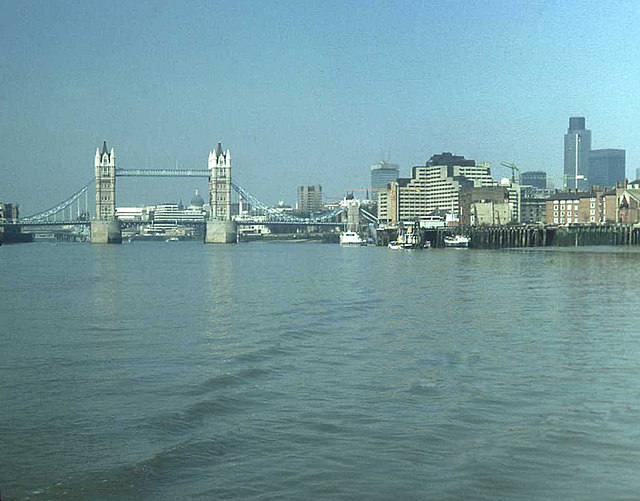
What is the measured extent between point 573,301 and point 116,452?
966 inches

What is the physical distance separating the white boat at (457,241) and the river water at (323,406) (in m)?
119

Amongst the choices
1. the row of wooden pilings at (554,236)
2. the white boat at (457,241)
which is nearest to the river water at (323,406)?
the row of wooden pilings at (554,236)

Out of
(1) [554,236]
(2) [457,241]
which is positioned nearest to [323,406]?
(2) [457,241]

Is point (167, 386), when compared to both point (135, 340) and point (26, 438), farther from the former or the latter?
point (135, 340)

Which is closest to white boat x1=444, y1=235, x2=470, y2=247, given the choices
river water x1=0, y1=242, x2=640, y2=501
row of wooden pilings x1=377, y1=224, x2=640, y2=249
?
row of wooden pilings x1=377, y1=224, x2=640, y2=249

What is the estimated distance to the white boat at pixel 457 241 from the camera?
479 feet

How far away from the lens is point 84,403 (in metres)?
13.7

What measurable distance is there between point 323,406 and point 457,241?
446 feet

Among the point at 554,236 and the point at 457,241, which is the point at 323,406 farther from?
the point at 554,236

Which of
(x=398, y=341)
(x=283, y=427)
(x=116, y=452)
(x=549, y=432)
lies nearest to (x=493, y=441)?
(x=549, y=432)

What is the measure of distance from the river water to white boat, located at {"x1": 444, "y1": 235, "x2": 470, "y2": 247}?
11947 centimetres

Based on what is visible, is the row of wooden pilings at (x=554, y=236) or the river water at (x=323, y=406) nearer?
the river water at (x=323, y=406)

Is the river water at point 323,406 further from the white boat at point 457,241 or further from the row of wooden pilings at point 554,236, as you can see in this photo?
the white boat at point 457,241

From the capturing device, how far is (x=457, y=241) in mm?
146750
